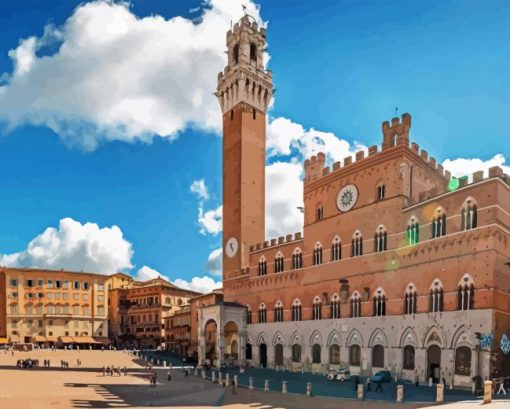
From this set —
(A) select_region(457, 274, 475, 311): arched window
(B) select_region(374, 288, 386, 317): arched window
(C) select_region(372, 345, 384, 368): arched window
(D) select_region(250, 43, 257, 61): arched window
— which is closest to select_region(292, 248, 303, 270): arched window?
(B) select_region(374, 288, 386, 317): arched window

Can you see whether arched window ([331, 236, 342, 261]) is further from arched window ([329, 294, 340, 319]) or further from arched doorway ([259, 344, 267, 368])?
arched doorway ([259, 344, 267, 368])

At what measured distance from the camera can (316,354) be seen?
137ft

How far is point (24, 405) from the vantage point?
26.0 meters

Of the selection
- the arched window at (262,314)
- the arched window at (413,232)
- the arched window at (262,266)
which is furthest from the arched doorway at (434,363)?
the arched window at (262,266)

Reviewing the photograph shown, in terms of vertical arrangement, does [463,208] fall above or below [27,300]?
above

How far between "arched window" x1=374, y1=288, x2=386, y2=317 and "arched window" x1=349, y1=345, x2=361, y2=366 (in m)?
3.75

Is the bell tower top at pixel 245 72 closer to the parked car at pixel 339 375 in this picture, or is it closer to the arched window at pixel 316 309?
the arched window at pixel 316 309

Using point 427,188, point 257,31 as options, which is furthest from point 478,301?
point 257,31

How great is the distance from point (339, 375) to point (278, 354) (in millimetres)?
11533

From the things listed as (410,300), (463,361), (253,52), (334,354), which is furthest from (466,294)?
(253,52)

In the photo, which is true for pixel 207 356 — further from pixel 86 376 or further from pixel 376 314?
pixel 376 314

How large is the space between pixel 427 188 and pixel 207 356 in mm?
32398

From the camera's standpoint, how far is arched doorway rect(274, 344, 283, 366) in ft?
150

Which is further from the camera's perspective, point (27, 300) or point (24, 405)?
point (27, 300)
